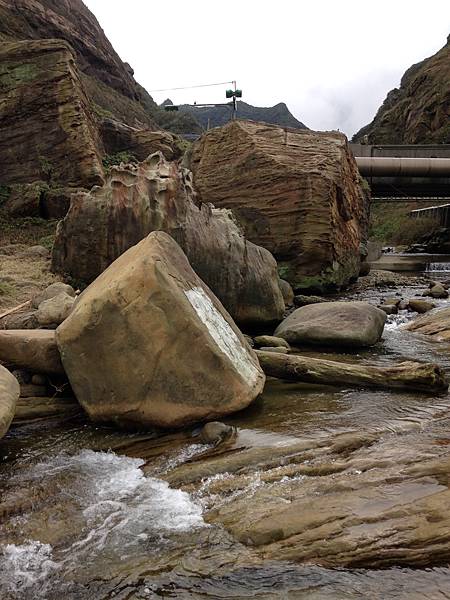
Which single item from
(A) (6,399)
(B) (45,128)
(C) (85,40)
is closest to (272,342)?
(A) (6,399)

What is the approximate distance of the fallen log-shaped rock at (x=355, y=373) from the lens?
668 centimetres

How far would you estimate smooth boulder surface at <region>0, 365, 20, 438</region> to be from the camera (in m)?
4.76

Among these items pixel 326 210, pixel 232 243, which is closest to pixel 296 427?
pixel 232 243

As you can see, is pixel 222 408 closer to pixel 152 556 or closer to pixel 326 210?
pixel 152 556

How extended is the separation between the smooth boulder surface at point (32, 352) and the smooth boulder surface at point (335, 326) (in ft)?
14.8

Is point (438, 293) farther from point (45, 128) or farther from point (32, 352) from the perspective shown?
point (45, 128)

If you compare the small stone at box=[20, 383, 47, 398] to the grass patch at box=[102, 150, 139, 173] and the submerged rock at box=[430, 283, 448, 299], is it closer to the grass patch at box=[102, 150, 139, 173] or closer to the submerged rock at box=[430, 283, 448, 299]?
the submerged rock at box=[430, 283, 448, 299]

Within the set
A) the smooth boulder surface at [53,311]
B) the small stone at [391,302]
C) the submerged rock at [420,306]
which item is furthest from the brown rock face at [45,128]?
the smooth boulder surface at [53,311]

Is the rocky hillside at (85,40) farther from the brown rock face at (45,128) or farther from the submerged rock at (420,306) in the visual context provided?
the submerged rock at (420,306)

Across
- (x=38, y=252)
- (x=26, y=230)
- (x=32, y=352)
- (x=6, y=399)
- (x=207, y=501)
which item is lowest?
(x=207, y=501)

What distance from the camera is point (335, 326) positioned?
9.34m

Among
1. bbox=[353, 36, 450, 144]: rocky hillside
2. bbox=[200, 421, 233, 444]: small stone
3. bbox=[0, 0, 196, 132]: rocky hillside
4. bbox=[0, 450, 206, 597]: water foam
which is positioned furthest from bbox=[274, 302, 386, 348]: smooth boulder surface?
bbox=[353, 36, 450, 144]: rocky hillside

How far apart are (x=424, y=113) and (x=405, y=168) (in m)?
36.2

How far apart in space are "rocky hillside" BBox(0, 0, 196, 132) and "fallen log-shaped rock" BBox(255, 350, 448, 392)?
75.6 feet
